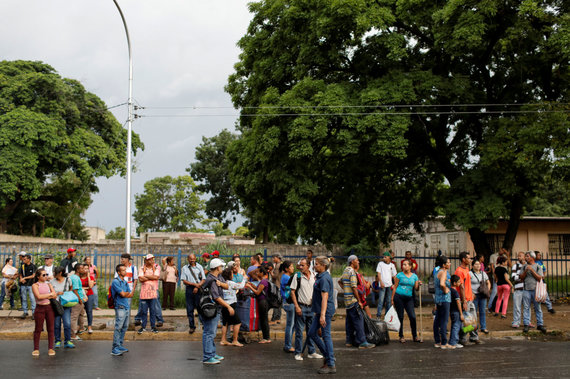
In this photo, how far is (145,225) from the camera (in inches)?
2854

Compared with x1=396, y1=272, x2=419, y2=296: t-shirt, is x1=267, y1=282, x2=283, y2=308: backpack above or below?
below

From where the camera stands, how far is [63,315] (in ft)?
34.7

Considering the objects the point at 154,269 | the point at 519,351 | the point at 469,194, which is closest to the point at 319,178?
the point at 469,194

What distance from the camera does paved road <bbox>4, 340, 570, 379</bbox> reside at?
27.1 feet

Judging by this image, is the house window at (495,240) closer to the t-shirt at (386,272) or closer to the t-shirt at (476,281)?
the t-shirt at (386,272)

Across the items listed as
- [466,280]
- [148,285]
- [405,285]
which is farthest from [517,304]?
[148,285]

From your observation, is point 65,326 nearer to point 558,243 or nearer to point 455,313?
point 455,313

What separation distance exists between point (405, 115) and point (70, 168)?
87.1ft

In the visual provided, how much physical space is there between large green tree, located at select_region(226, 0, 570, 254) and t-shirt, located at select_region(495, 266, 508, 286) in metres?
3.46

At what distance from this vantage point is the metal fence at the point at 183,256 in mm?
18375

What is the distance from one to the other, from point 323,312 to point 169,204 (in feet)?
214

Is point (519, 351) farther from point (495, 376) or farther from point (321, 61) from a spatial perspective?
point (321, 61)

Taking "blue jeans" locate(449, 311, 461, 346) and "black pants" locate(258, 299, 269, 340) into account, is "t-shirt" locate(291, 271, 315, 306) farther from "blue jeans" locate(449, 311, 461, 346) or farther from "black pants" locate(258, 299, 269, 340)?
"blue jeans" locate(449, 311, 461, 346)

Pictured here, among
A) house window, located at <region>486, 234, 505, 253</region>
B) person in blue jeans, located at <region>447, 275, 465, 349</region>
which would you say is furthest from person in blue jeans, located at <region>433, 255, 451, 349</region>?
house window, located at <region>486, 234, 505, 253</region>
